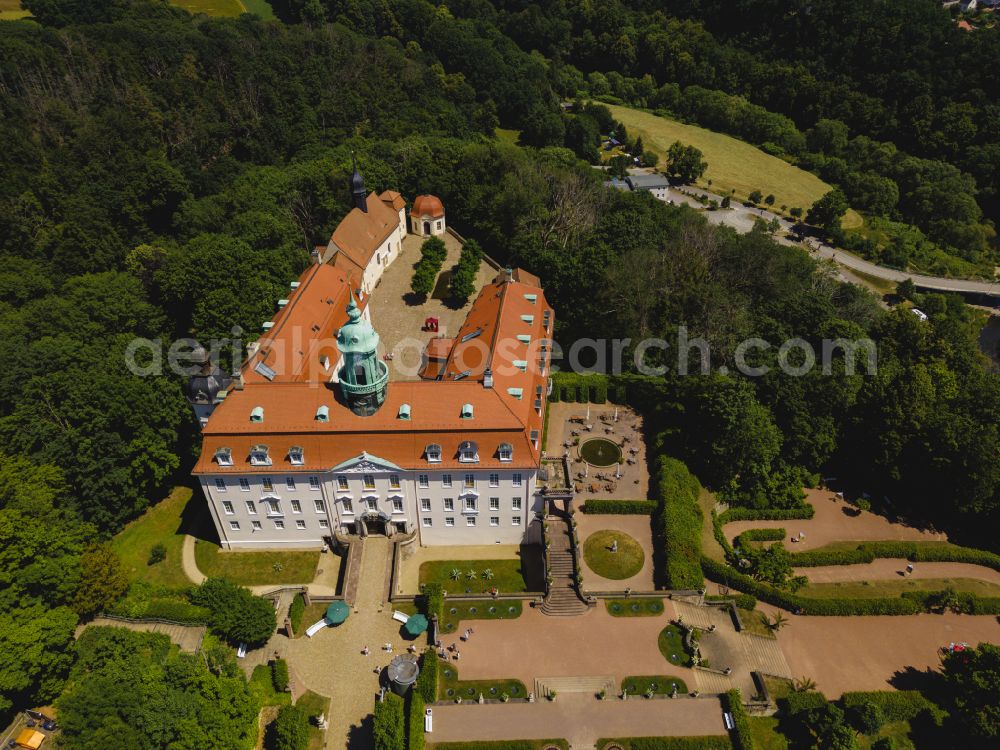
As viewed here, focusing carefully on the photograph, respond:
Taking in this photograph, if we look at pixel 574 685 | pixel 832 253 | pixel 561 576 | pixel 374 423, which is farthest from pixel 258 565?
pixel 832 253

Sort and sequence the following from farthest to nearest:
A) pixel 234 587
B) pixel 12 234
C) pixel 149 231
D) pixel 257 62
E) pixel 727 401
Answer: pixel 257 62 → pixel 149 231 → pixel 12 234 → pixel 727 401 → pixel 234 587

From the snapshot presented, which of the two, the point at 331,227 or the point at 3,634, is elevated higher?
the point at 331,227

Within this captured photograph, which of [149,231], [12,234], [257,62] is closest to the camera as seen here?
[12,234]

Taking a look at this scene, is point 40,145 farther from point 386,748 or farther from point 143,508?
point 386,748

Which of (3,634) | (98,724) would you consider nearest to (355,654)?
(98,724)

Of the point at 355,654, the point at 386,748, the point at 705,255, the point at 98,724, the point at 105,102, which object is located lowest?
the point at 355,654

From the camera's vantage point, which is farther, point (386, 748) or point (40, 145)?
point (40, 145)

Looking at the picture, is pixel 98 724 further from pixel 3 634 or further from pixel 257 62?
pixel 257 62
